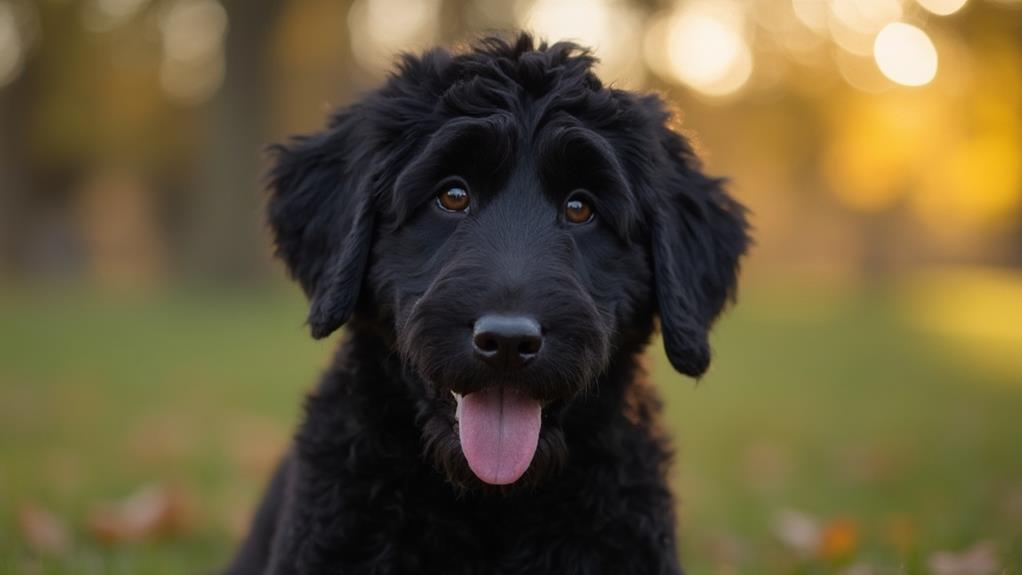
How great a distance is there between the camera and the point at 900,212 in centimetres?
4406

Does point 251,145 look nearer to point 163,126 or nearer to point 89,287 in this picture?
point 89,287

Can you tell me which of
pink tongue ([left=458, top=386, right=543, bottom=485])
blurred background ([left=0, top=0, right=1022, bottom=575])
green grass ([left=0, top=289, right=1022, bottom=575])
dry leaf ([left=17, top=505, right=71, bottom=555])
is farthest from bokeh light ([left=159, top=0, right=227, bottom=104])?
pink tongue ([left=458, top=386, right=543, bottom=485])

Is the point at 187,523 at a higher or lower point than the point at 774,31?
lower

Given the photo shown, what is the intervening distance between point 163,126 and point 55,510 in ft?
105

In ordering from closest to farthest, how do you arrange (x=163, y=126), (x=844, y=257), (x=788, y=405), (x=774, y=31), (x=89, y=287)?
(x=788, y=405) < (x=89, y=287) < (x=774, y=31) < (x=163, y=126) < (x=844, y=257)

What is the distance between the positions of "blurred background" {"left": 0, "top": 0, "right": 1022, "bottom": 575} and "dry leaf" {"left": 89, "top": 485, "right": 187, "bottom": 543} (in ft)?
0.06

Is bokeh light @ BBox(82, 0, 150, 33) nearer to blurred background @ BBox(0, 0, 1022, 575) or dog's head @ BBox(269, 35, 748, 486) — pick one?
blurred background @ BBox(0, 0, 1022, 575)

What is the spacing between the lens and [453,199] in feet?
11.5

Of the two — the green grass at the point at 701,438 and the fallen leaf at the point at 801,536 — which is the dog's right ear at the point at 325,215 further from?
the fallen leaf at the point at 801,536

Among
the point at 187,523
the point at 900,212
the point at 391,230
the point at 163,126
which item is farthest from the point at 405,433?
the point at 900,212

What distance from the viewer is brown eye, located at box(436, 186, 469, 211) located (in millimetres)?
3506

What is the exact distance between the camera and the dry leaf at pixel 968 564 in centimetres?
402

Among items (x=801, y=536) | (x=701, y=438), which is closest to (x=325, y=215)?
(x=801, y=536)

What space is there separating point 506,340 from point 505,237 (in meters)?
0.52
